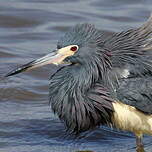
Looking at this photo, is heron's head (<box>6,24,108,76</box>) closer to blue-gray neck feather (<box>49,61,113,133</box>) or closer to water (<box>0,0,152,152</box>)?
blue-gray neck feather (<box>49,61,113,133</box>)

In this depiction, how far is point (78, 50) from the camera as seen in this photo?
708cm

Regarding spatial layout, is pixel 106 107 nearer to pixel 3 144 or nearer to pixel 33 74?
pixel 3 144

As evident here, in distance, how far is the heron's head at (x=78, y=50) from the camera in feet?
23.1

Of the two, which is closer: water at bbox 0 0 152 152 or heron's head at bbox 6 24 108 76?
heron's head at bbox 6 24 108 76

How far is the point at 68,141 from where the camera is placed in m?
8.05

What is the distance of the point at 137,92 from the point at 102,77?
0.41 m

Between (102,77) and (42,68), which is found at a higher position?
(102,77)

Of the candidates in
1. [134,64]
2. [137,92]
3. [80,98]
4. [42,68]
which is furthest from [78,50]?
[42,68]

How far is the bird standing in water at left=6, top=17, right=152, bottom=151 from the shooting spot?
7.09 metres

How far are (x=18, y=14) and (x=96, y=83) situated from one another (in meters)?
5.32

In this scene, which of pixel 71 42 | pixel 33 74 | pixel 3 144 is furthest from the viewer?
pixel 33 74

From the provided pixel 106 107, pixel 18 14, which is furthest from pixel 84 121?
pixel 18 14

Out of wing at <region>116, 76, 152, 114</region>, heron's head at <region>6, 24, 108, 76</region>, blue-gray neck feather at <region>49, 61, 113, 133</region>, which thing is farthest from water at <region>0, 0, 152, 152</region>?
heron's head at <region>6, 24, 108, 76</region>

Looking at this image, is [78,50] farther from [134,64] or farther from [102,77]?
[134,64]
